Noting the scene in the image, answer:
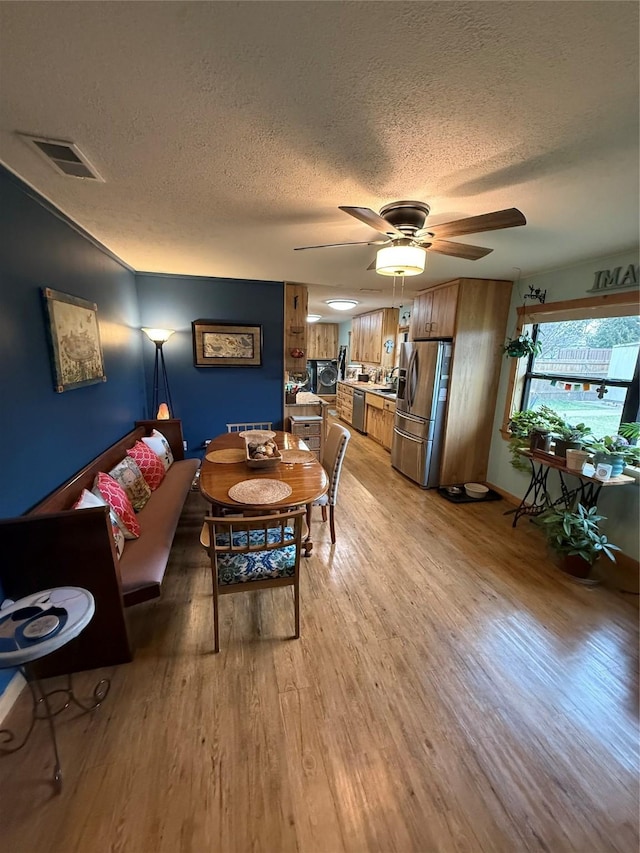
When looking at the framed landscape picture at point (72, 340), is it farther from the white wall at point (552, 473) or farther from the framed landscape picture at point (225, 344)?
the white wall at point (552, 473)

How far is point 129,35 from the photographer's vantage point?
0.88m

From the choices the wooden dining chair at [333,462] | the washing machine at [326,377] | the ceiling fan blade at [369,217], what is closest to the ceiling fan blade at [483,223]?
the ceiling fan blade at [369,217]

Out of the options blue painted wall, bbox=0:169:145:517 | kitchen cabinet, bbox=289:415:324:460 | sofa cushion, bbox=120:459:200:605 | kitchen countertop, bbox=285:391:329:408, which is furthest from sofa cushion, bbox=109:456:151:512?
kitchen countertop, bbox=285:391:329:408

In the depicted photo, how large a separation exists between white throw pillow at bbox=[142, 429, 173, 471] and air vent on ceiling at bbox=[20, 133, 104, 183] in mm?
2102

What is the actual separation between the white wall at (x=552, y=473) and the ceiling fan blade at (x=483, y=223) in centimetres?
175

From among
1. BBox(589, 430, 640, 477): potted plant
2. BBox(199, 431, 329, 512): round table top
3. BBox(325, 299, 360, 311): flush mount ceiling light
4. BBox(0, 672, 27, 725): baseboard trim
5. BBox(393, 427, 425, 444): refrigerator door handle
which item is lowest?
BBox(0, 672, 27, 725): baseboard trim

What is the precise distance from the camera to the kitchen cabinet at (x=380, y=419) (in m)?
5.36

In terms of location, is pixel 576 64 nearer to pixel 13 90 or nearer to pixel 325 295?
pixel 13 90

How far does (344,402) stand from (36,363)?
609 cm

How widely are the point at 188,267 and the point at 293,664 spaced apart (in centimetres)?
360

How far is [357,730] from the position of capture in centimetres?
145

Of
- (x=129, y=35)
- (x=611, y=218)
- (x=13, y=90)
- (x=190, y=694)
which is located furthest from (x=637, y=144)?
(x=190, y=694)

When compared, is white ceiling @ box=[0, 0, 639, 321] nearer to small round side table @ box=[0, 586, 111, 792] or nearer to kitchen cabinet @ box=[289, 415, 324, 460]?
small round side table @ box=[0, 586, 111, 792]

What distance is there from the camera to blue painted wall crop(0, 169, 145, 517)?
1.54 metres
